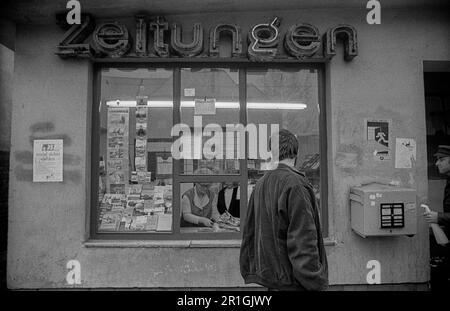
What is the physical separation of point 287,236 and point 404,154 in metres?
2.79

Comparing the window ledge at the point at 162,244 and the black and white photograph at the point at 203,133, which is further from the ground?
the black and white photograph at the point at 203,133

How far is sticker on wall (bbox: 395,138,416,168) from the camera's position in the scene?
14.4 ft

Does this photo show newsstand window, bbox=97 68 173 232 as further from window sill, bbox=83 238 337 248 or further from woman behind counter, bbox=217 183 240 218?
woman behind counter, bbox=217 183 240 218

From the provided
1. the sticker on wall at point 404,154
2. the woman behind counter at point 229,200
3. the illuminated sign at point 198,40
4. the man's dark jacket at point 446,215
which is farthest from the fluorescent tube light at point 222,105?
the man's dark jacket at point 446,215

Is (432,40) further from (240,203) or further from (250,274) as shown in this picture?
(250,274)

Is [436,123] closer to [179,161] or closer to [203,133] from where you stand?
[203,133]

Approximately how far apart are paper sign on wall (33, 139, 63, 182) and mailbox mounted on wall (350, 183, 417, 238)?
3787mm

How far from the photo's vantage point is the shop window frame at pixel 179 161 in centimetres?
448

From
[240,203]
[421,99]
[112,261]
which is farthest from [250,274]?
[421,99]

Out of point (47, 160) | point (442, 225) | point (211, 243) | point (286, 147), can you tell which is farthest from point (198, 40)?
point (442, 225)

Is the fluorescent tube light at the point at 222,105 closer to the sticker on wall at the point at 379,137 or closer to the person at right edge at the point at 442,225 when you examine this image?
the sticker on wall at the point at 379,137

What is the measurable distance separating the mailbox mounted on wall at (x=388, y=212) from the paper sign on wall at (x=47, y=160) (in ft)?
12.4

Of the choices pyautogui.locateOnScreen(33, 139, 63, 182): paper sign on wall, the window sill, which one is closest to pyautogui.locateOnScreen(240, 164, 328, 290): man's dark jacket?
the window sill

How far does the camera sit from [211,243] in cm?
431
